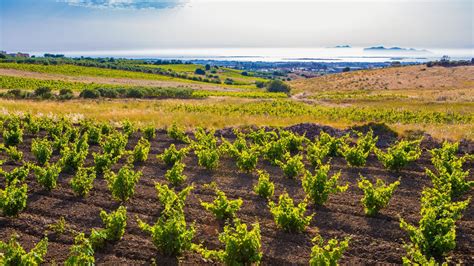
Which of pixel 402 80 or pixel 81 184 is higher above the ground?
pixel 81 184

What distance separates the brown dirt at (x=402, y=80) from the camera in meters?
91.1

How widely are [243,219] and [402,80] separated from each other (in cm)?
9491

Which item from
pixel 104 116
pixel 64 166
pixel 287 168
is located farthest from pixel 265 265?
pixel 104 116

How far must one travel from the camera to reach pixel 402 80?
322 ft

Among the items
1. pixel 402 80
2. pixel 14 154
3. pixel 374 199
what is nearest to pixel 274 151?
pixel 374 199

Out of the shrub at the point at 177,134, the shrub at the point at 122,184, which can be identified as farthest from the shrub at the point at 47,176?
the shrub at the point at 177,134

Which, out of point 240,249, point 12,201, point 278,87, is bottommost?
point 278,87

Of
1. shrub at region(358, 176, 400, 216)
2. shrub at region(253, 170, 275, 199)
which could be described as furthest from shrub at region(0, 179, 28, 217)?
shrub at region(358, 176, 400, 216)

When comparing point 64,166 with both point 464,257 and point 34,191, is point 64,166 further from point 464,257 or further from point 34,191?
point 464,257

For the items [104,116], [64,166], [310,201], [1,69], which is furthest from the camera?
[1,69]

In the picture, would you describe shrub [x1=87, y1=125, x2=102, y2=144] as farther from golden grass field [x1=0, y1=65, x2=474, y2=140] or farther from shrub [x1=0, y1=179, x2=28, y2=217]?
shrub [x1=0, y1=179, x2=28, y2=217]

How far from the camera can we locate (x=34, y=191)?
1438 centimetres

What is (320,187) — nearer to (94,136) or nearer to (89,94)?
(94,136)

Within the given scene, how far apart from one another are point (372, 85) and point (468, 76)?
2108 cm
